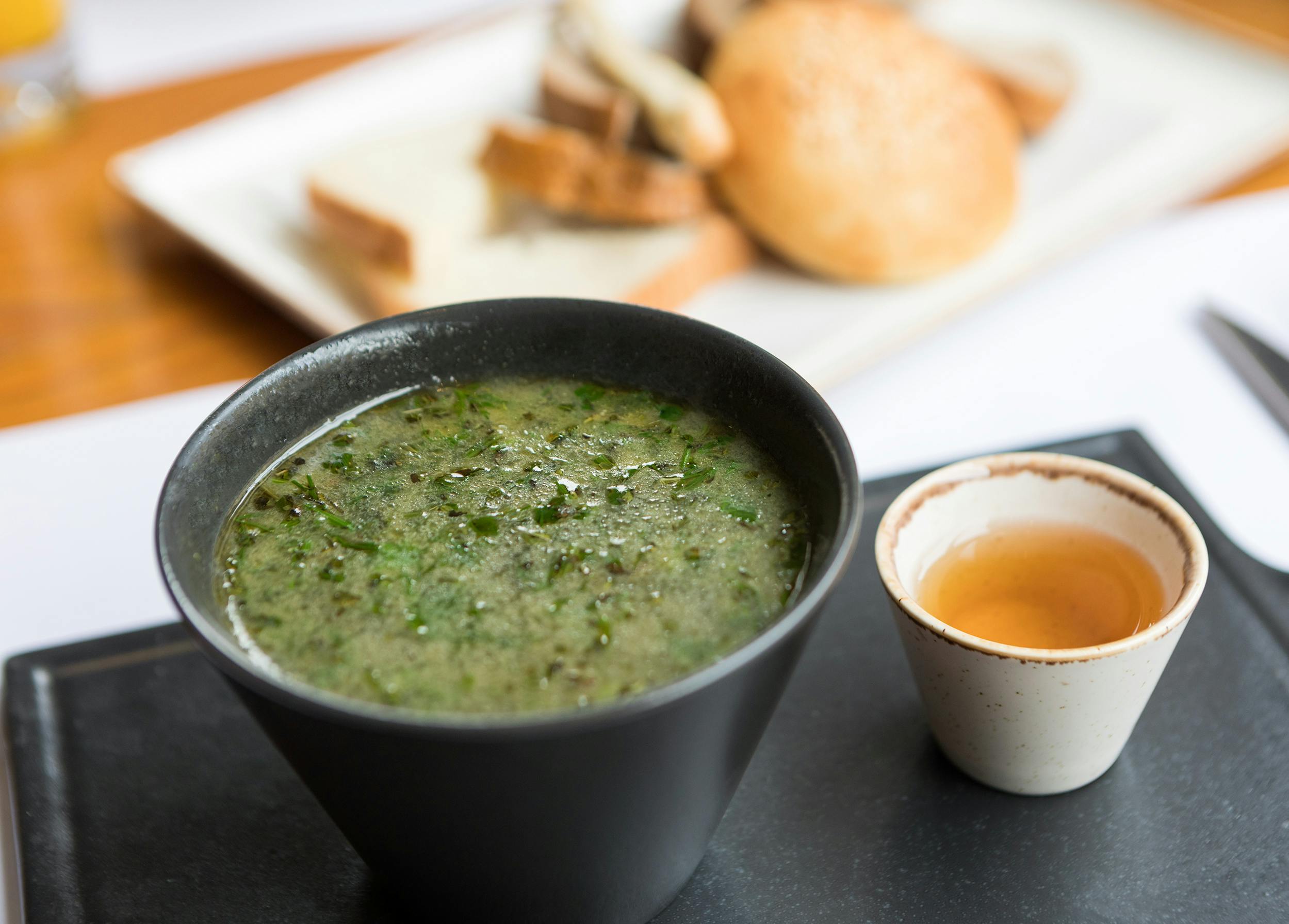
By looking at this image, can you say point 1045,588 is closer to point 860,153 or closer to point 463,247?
point 860,153

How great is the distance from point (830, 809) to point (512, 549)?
45 cm

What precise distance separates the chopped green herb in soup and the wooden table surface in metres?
1.07

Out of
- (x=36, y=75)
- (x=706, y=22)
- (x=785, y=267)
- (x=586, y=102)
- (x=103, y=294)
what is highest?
(x=706, y=22)

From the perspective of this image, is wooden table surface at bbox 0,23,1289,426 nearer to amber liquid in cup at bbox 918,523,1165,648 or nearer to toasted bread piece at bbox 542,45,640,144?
toasted bread piece at bbox 542,45,640,144

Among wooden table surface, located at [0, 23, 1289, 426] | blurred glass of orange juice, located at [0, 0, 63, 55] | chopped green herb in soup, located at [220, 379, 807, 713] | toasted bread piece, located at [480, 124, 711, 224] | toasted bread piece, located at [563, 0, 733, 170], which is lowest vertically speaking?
wooden table surface, located at [0, 23, 1289, 426]

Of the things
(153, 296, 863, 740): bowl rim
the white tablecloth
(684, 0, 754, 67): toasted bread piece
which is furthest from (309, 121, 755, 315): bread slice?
(153, 296, 863, 740): bowl rim

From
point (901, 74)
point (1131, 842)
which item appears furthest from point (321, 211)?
point (1131, 842)

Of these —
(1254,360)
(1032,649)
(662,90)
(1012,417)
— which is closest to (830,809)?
(1032,649)

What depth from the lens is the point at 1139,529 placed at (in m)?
1.35

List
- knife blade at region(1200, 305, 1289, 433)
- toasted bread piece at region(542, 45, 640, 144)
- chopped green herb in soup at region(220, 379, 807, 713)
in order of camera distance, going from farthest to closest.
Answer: toasted bread piece at region(542, 45, 640, 144)
knife blade at region(1200, 305, 1289, 433)
chopped green herb in soup at region(220, 379, 807, 713)

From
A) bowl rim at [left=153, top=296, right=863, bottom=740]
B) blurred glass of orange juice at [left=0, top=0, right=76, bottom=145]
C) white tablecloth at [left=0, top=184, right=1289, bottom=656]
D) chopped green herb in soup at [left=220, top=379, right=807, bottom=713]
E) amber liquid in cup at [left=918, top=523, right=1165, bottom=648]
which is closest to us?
bowl rim at [left=153, top=296, right=863, bottom=740]

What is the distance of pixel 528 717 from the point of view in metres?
0.89

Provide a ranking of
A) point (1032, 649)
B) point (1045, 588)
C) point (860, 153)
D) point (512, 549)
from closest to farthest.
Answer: point (512, 549)
point (1032, 649)
point (1045, 588)
point (860, 153)

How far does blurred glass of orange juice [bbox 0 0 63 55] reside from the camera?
2715 mm
